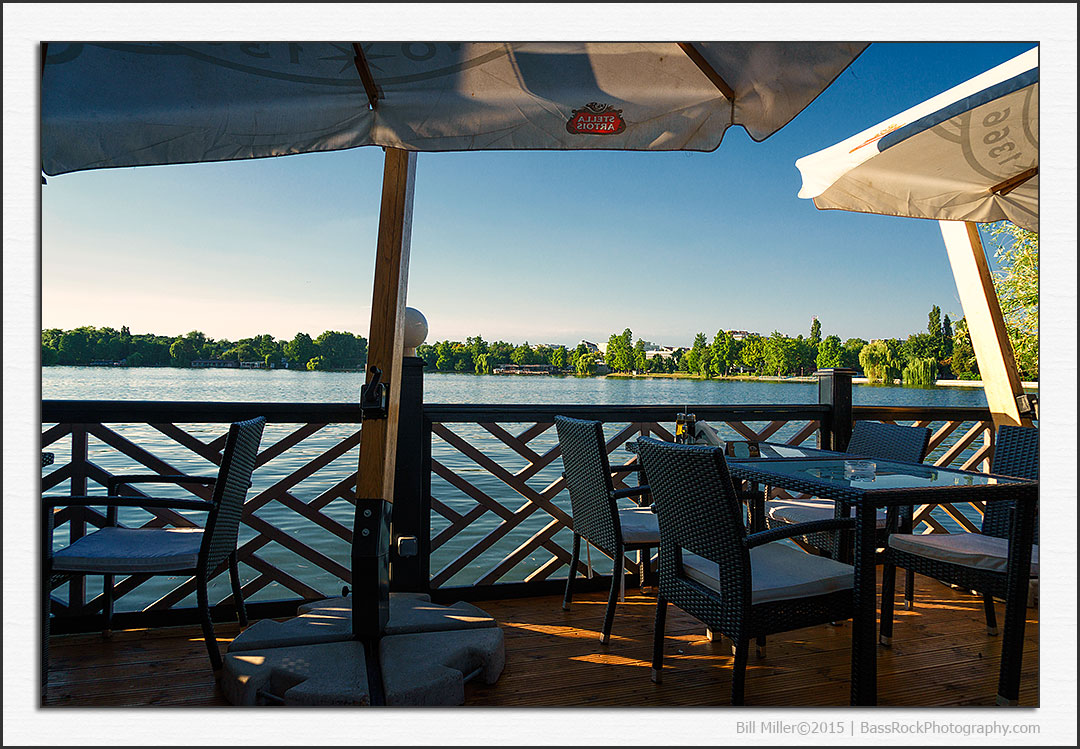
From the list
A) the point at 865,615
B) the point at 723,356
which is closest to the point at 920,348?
the point at 865,615

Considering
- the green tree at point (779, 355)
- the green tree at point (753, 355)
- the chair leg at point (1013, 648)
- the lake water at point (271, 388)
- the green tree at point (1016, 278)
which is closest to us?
the chair leg at point (1013, 648)

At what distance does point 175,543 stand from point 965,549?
2791 mm

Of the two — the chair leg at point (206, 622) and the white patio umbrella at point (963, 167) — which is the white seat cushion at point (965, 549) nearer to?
the white patio umbrella at point (963, 167)

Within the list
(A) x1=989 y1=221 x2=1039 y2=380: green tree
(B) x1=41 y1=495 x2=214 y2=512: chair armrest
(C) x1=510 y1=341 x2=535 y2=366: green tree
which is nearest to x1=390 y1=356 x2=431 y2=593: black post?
(B) x1=41 y1=495 x2=214 y2=512: chair armrest

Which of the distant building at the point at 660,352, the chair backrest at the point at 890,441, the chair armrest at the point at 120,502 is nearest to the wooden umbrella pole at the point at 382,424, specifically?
the chair armrest at the point at 120,502

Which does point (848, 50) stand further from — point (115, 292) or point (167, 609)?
point (115, 292)

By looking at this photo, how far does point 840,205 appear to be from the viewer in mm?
3195

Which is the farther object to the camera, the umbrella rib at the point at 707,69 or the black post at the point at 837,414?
the black post at the point at 837,414

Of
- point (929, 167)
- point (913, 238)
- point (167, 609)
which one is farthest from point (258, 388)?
point (913, 238)

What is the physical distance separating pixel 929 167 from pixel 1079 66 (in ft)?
3.55

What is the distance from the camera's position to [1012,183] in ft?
9.66

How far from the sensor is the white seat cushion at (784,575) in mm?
2000

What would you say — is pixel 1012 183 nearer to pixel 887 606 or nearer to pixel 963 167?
pixel 963 167

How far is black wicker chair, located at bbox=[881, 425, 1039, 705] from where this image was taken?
7.10 feet
